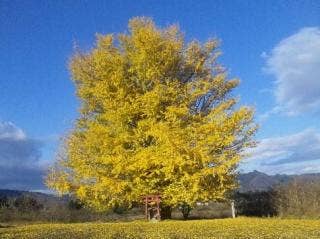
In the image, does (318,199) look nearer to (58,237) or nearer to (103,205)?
(103,205)

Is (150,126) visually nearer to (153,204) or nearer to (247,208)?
(153,204)

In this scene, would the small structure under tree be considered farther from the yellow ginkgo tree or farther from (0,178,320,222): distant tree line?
(0,178,320,222): distant tree line

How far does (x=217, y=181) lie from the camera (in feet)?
114

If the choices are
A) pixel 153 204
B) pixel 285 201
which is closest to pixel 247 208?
pixel 285 201

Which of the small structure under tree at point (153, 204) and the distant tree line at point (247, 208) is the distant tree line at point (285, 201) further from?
the small structure under tree at point (153, 204)

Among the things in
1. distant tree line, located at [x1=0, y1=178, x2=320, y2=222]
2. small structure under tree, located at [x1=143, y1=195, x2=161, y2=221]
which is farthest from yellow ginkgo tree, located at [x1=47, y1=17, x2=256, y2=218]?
distant tree line, located at [x1=0, y1=178, x2=320, y2=222]

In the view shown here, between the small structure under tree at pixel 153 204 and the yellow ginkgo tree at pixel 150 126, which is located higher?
the yellow ginkgo tree at pixel 150 126

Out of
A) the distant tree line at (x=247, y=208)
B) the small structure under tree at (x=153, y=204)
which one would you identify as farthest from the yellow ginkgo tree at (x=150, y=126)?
the distant tree line at (x=247, y=208)

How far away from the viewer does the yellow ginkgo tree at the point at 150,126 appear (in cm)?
3328

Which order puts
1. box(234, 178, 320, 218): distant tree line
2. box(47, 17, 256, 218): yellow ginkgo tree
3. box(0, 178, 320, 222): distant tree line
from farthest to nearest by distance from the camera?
box(0, 178, 320, 222): distant tree line, box(234, 178, 320, 218): distant tree line, box(47, 17, 256, 218): yellow ginkgo tree

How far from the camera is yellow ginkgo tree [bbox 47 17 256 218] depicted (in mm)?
33281

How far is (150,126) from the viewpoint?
112ft

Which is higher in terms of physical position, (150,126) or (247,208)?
(150,126)

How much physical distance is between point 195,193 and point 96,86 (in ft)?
31.2
